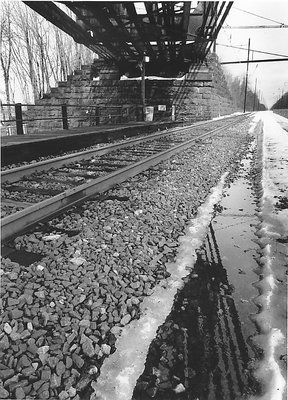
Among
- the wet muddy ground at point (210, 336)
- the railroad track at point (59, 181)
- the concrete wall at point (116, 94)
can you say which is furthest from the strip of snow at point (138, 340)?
the concrete wall at point (116, 94)

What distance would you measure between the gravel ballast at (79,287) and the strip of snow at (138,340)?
0.05 m

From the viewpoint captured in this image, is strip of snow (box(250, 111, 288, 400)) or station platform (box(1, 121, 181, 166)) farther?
station platform (box(1, 121, 181, 166))

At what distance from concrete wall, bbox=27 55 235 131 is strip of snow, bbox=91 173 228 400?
2213 centimetres

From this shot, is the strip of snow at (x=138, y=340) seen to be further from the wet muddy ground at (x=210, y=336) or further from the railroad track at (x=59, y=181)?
the railroad track at (x=59, y=181)

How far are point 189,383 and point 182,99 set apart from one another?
24734mm

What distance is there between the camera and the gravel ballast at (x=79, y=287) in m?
1.58

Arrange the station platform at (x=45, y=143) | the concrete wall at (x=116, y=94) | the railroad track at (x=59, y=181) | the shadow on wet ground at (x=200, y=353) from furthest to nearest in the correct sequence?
the concrete wall at (x=116, y=94), the station platform at (x=45, y=143), the railroad track at (x=59, y=181), the shadow on wet ground at (x=200, y=353)

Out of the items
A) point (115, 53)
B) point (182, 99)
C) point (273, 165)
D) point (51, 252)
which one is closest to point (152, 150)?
point (273, 165)

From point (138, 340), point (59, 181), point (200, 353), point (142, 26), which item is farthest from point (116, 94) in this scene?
point (200, 353)

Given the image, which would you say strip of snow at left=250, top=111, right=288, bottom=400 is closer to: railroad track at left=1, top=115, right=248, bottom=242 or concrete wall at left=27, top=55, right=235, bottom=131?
railroad track at left=1, top=115, right=248, bottom=242

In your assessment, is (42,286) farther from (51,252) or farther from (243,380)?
(243,380)

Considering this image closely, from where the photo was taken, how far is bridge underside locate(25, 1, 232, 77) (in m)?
12.0

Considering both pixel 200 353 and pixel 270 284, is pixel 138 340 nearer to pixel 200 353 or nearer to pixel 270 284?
pixel 200 353

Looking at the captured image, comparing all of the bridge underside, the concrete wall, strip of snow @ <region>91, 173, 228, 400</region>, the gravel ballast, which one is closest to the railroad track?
the gravel ballast
